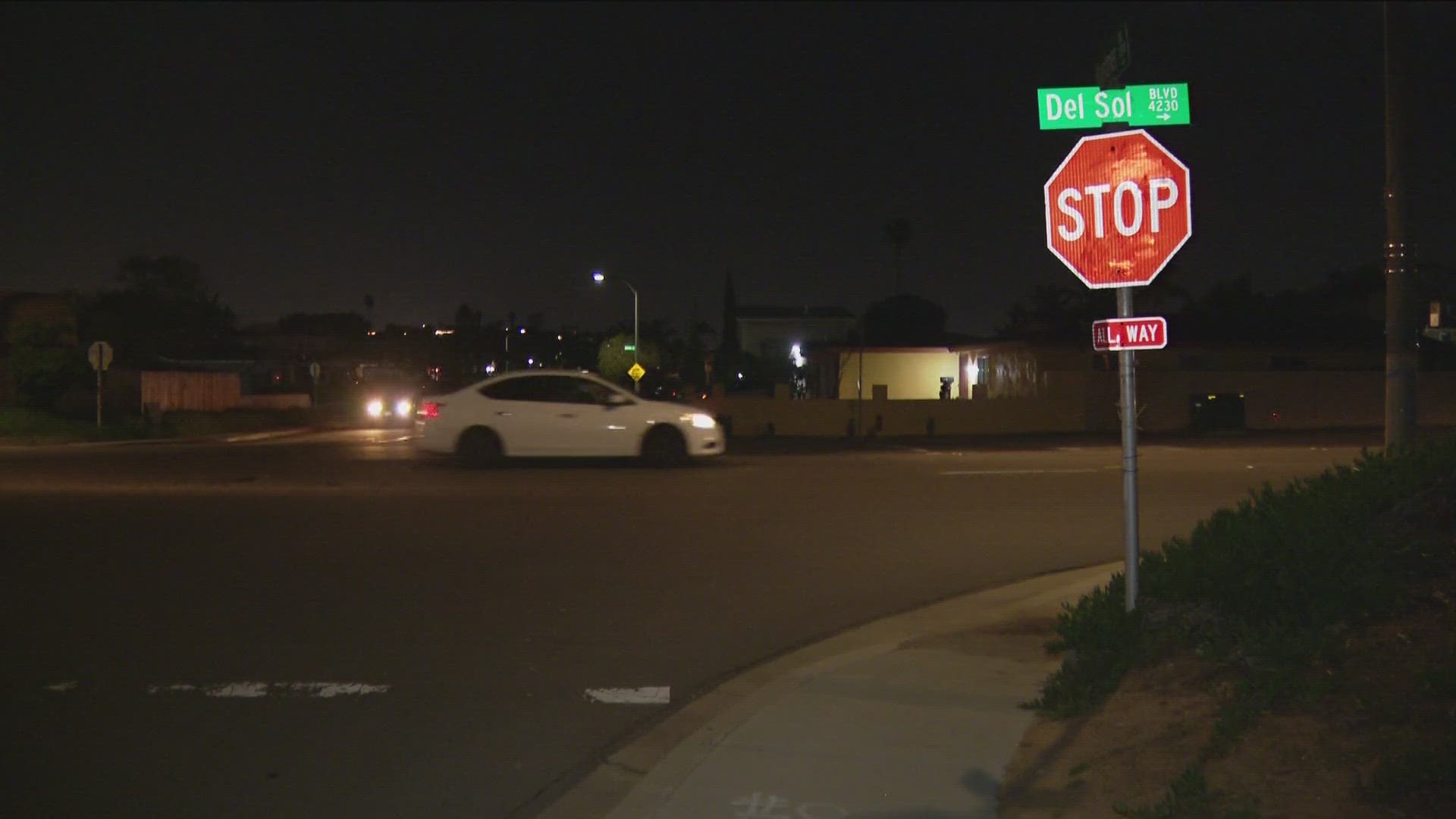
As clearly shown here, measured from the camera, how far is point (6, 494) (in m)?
18.1

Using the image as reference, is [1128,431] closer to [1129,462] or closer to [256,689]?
[1129,462]

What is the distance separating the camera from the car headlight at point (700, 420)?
2145 cm

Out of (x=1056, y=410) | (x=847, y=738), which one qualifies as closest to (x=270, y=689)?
(x=847, y=738)

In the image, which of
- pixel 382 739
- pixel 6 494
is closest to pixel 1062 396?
pixel 6 494

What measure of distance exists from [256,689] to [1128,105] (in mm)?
A: 6364

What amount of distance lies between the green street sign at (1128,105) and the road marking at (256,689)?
18.0ft

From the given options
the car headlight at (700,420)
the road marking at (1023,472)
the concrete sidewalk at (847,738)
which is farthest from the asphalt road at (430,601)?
the car headlight at (700,420)

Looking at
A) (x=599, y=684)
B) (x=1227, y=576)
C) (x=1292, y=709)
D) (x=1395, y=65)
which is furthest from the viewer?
(x=1395, y=65)

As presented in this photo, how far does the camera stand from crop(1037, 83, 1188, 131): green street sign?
25.3 ft

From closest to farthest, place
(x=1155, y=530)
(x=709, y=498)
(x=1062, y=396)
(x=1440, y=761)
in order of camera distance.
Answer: (x=1440, y=761), (x=1155, y=530), (x=709, y=498), (x=1062, y=396)

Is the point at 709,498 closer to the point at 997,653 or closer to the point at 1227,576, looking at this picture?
the point at 997,653

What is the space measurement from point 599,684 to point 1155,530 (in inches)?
327

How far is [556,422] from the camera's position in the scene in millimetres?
21328

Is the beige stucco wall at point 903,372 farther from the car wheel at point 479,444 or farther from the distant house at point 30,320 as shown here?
the car wheel at point 479,444
